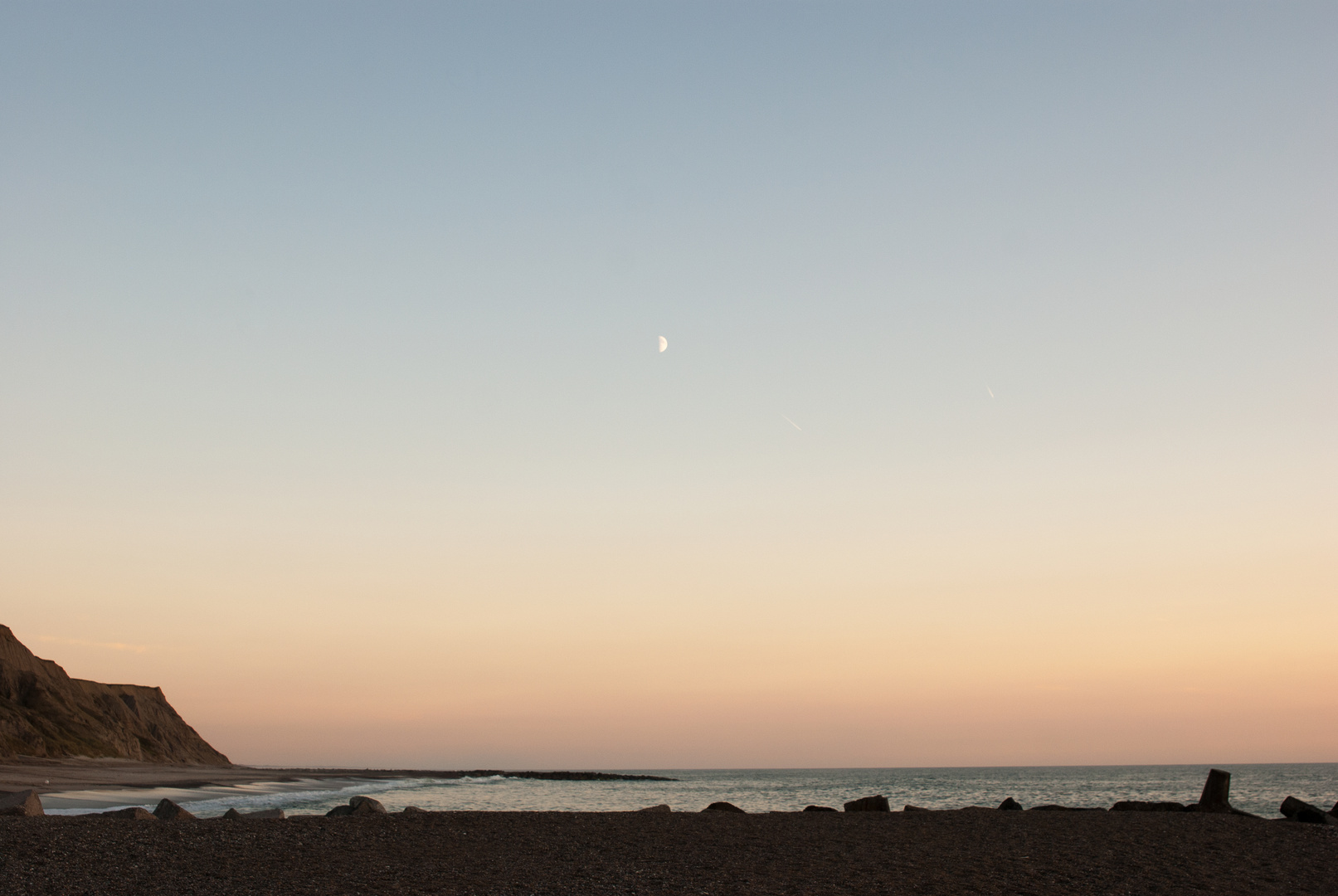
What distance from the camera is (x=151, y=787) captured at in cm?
4528

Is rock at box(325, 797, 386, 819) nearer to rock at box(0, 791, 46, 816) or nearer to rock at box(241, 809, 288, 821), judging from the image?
rock at box(241, 809, 288, 821)

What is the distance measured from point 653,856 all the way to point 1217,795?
20.1 m

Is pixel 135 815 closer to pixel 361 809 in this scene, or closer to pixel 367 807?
pixel 361 809

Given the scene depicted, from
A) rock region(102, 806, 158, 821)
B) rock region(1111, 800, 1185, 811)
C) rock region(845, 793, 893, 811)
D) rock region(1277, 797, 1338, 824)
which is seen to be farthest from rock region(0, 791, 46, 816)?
rock region(1277, 797, 1338, 824)

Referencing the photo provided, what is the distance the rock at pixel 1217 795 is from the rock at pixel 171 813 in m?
27.4

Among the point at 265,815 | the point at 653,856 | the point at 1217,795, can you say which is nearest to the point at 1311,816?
the point at 1217,795

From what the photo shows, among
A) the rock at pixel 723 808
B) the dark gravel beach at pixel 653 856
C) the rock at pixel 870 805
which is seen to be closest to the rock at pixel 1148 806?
the dark gravel beach at pixel 653 856

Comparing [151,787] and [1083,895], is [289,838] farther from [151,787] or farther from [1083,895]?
[151,787]

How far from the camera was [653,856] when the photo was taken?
16.6m

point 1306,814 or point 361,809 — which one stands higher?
point 361,809

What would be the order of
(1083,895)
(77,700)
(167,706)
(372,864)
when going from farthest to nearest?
(167,706) → (77,700) → (372,864) → (1083,895)

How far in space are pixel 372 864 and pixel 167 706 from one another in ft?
366

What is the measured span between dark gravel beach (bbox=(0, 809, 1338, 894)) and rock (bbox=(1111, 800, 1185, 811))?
13.2ft

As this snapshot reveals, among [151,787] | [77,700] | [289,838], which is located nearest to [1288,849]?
[289,838]
